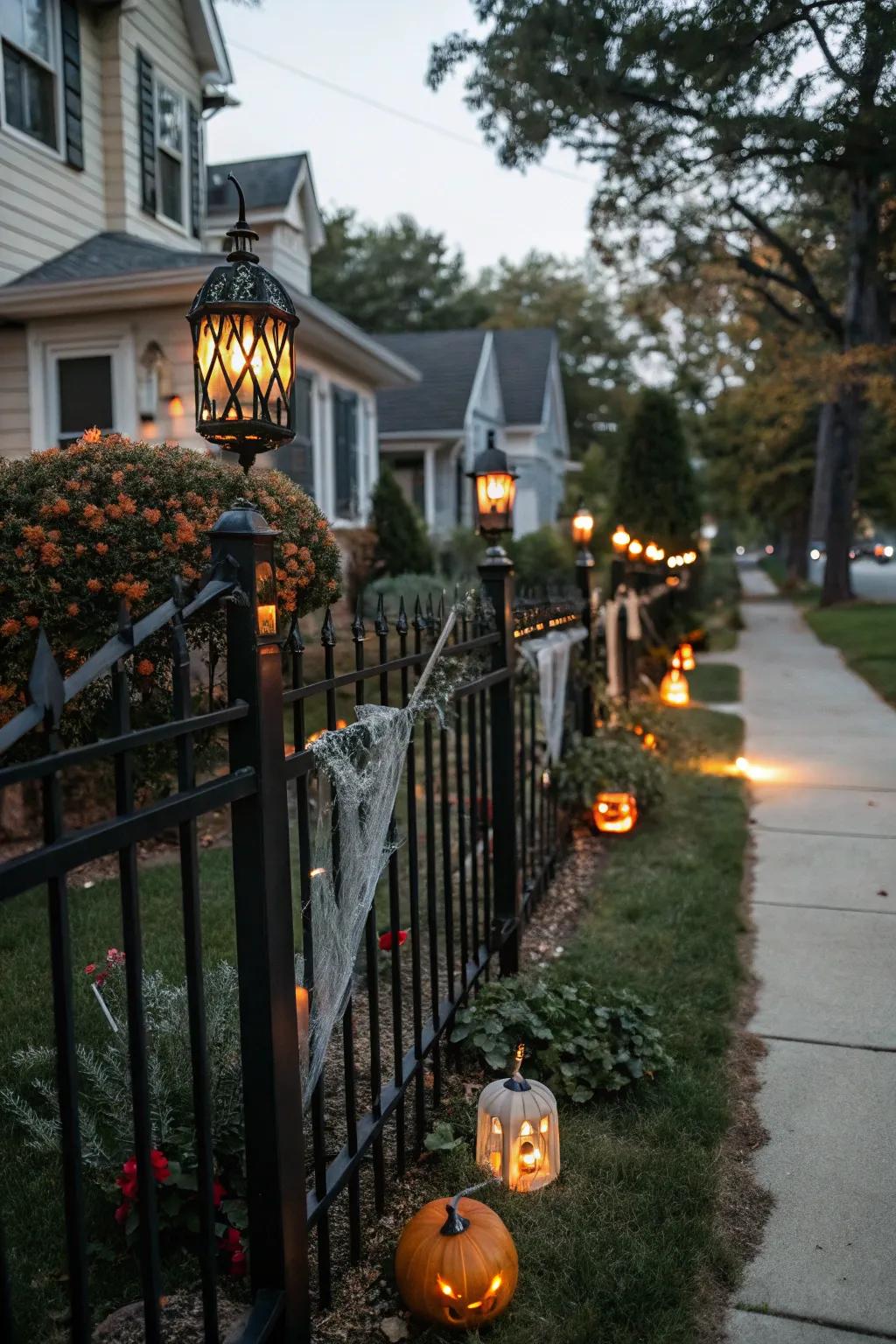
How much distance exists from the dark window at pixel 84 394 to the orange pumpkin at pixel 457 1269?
8.82 metres

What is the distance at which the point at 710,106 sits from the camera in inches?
522

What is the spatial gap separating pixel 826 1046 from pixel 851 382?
16.8 meters

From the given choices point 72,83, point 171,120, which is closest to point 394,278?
point 171,120

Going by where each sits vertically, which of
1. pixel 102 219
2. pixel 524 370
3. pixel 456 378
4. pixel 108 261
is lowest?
pixel 108 261

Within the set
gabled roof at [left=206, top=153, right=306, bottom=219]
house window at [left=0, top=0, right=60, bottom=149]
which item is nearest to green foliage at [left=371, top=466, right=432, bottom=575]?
gabled roof at [left=206, top=153, right=306, bottom=219]

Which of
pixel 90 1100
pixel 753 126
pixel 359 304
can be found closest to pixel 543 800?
pixel 90 1100

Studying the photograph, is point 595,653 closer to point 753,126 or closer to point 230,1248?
point 230,1248

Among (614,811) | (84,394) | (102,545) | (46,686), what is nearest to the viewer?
(46,686)

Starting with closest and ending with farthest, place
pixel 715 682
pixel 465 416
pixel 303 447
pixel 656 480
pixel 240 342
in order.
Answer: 1. pixel 240 342
2. pixel 303 447
3. pixel 715 682
4. pixel 656 480
5. pixel 465 416

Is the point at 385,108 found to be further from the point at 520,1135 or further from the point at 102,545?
the point at 520,1135

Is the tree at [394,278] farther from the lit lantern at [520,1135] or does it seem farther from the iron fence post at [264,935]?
the iron fence post at [264,935]

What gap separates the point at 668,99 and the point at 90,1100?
1487cm

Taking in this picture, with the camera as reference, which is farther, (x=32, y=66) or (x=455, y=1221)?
(x=32, y=66)

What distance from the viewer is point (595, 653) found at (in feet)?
22.9
